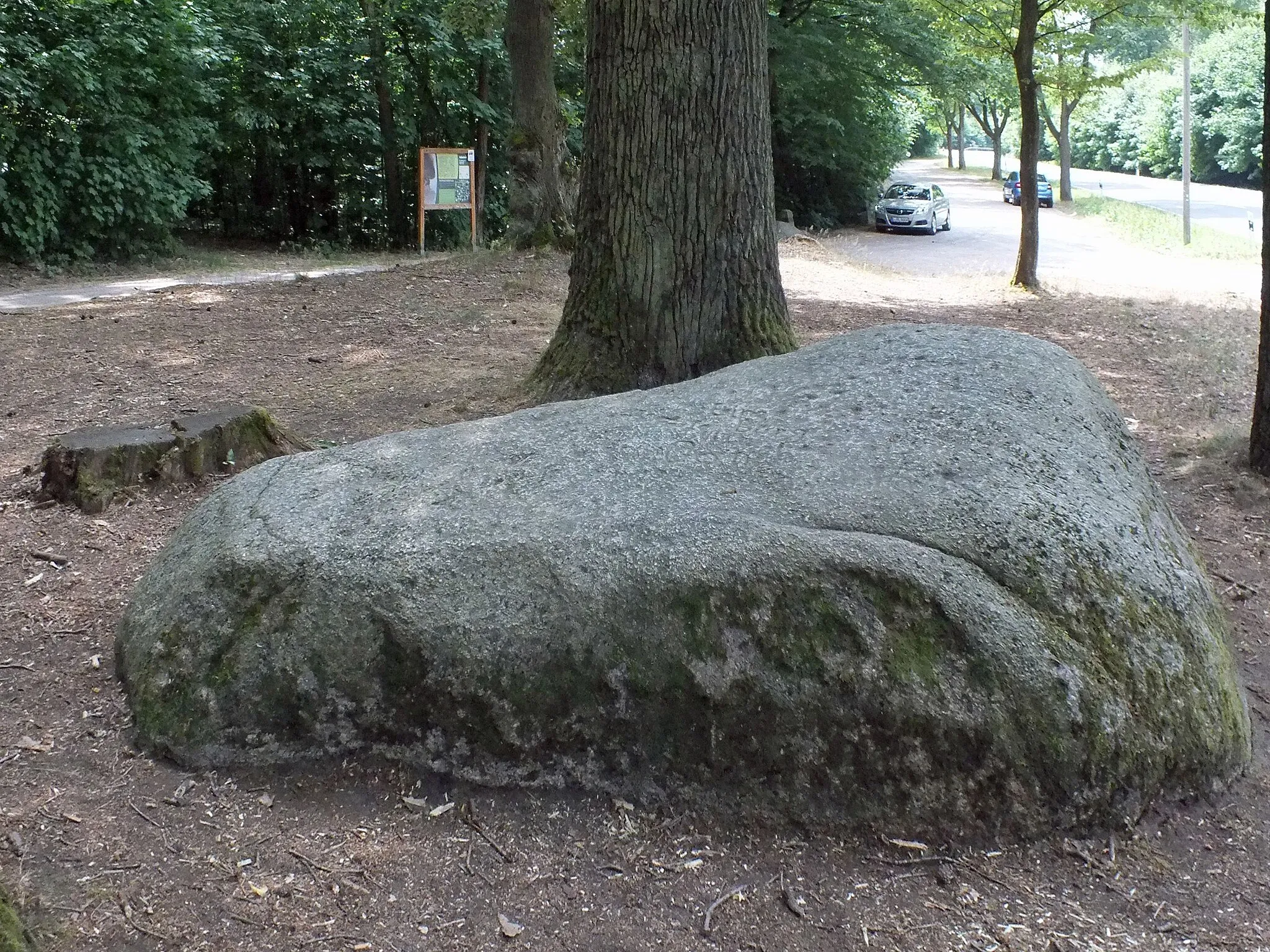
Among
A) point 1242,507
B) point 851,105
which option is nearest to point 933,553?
point 1242,507

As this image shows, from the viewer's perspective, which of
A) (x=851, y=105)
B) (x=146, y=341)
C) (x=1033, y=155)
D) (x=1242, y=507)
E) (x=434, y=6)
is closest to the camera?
(x=1242, y=507)

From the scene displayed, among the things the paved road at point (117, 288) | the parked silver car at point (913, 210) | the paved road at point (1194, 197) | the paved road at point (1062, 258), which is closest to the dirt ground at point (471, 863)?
the paved road at point (117, 288)

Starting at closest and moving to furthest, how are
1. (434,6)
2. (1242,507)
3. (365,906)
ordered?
1. (365,906)
2. (1242,507)
3. (434,6)

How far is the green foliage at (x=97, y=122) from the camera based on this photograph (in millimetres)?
12805

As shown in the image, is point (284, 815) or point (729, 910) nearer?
point (729, 910)

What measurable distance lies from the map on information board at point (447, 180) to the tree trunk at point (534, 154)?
393 centimetres

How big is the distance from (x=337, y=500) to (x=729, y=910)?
5.19 ft

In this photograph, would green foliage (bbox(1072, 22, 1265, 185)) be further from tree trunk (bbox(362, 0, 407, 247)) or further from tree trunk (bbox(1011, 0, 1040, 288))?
tree trunk (bbox(362, 0, 407, 247))

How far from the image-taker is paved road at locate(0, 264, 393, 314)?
10.8 meters

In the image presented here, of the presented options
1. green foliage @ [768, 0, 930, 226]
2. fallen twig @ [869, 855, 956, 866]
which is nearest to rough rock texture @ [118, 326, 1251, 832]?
fallen twig @ [869, 855, 956, 866]

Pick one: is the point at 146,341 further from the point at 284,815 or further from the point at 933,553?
the point at 933,553

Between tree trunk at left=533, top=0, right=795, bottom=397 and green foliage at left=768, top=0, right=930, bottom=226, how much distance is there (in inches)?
747

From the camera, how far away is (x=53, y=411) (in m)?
6.42

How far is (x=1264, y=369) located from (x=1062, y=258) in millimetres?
15208
